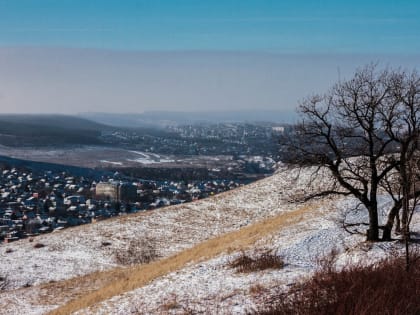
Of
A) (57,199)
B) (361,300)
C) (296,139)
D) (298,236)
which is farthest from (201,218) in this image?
(57,199)

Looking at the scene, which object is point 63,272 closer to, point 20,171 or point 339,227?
point 339,227

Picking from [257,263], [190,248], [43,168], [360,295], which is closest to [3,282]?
[190,248]

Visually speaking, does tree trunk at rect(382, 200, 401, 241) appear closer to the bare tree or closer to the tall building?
the bare tree

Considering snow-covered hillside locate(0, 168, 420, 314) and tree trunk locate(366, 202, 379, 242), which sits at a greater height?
tree trunk locate(366, 202, 379, 242)

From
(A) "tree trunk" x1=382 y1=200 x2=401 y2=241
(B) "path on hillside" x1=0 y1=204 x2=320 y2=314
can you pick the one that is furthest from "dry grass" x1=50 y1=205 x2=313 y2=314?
(A) "tree trunk" x1=382 y1=200 x2=401 y2=241

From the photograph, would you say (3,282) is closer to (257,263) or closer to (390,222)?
(257,263)

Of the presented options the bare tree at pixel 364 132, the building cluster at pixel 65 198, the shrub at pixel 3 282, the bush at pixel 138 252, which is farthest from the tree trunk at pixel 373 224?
the building cluster at pixel 65 198

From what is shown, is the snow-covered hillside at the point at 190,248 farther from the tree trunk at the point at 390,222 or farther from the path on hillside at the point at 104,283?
the tree trunk at the point at 390,222
